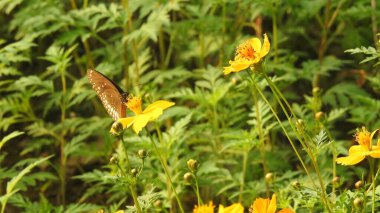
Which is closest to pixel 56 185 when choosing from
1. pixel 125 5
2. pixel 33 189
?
pixel 33 189

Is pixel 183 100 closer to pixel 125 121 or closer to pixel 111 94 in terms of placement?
pixel 111 94

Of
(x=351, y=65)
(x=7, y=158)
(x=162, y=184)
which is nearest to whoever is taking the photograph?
(x=162, y=184)

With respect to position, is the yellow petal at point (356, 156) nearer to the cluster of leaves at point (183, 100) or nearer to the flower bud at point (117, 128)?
the flower bud at point (117, 128)

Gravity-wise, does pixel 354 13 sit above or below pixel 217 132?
above

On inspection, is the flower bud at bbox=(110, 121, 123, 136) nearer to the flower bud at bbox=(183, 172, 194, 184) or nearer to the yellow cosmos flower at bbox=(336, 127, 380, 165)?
the flower bud at bbox=(183, 172, 194, 184)

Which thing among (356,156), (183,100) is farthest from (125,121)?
(183,100)

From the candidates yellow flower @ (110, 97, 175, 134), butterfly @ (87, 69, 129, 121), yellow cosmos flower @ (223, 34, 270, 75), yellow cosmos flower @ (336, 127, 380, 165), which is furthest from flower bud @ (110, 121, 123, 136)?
yellow cosmos flower @ (336, 127, 380, 165)

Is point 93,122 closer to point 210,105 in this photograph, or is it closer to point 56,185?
point 56,185
